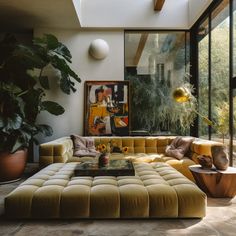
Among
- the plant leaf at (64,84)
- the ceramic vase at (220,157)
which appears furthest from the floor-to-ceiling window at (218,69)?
the plant leaf at (64,84)

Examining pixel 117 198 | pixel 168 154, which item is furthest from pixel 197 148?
pixel 117 198

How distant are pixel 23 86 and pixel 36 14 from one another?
1297 mm

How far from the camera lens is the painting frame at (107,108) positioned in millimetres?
5785

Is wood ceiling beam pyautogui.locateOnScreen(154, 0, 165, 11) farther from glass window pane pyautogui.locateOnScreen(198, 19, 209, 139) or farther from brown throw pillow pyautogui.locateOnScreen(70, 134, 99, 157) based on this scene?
brown throw pillow pyautogui.locateOnScreen(70, 134, 99, 157)

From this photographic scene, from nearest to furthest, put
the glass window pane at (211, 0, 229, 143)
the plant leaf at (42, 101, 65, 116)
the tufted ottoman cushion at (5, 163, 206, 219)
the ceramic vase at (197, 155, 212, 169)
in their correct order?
the tufted ottoman cushion at (5, 163, 206, 219)
the ceramic vase at (197, 155, 212, 169)
the glass window pane at (211, 0, 229, 143)
the plant leaf at (42, 101, 65, 116)

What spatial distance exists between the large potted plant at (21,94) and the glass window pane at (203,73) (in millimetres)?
2330

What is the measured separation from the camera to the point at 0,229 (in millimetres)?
2441

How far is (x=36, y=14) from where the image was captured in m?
5.15

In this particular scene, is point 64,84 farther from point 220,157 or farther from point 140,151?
point 220,157

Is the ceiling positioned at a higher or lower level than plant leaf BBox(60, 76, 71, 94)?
higher

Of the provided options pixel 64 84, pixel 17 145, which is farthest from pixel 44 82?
pixel 17 145

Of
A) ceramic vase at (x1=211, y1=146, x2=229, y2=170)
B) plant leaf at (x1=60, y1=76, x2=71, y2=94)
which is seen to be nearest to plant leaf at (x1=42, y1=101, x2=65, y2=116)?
plant leaf at (x1=60, y1=76, x2=71, y2=94)

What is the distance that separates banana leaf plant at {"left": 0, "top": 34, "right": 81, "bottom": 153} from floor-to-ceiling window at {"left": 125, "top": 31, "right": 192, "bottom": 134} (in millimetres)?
1242

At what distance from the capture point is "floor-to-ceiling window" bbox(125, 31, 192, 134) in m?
5.92
